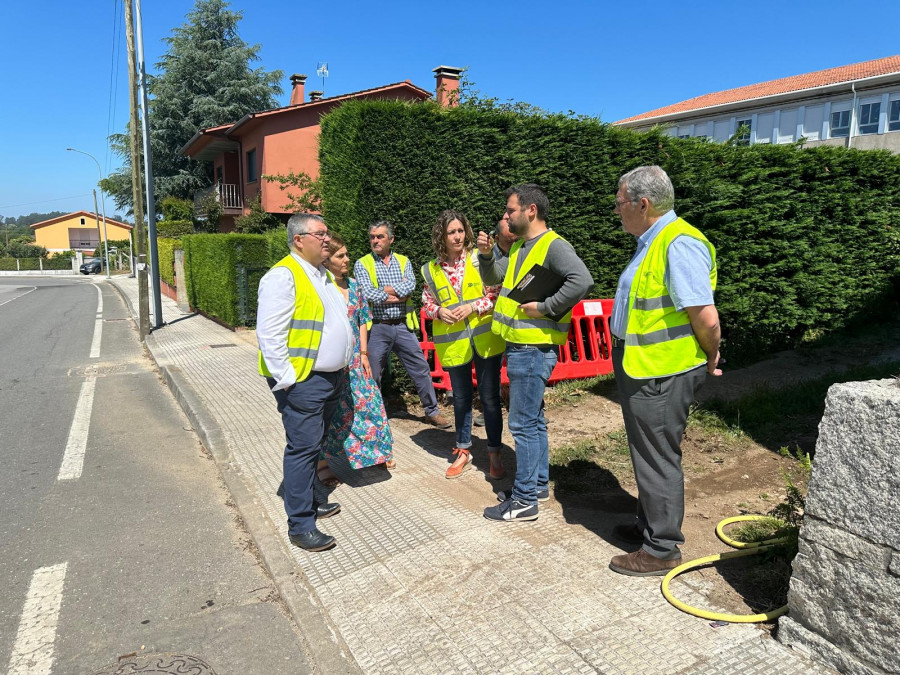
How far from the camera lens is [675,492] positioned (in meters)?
3.06

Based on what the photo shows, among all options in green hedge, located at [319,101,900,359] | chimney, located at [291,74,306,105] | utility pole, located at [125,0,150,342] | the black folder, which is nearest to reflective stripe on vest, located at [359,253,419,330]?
green hedge, located at [319,101,900,359]

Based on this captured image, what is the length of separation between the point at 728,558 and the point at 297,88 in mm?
29891

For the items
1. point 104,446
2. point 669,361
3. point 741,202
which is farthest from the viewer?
point 741,202

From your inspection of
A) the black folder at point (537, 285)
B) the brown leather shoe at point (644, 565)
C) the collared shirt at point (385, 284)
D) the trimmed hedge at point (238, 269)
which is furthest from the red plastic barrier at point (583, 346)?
the trimmed hedge at point (238, 269)

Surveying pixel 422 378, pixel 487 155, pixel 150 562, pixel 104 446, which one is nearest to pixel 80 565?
pixel 150 562

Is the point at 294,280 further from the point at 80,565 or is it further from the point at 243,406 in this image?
the point at 243,406

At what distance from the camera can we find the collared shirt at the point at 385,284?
18.3 ft

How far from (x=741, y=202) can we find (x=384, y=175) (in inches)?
176

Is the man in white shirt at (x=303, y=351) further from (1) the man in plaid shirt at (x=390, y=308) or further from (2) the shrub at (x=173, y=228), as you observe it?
(2) the shrub at (x=173, y=228)

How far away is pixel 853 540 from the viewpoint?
2266 millimetres

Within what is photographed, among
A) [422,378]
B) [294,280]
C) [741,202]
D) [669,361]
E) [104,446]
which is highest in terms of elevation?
[741,202]

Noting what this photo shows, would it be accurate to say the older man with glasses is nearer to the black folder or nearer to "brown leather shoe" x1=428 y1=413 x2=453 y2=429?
the black folder

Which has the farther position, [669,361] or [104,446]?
[104,446]

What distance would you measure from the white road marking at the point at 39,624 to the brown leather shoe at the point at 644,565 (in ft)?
8.79
